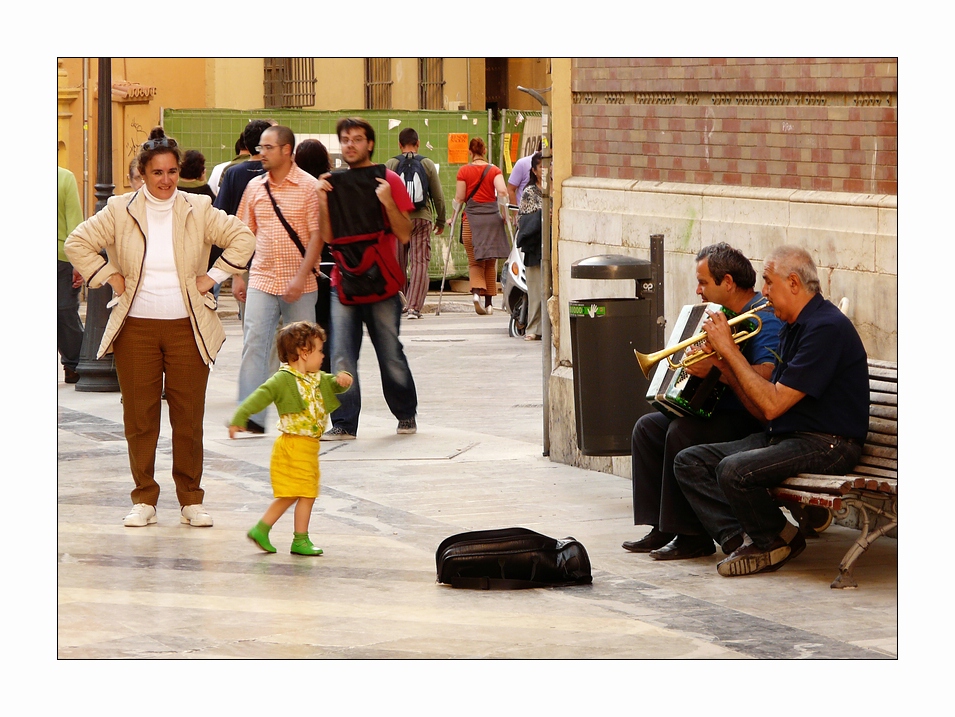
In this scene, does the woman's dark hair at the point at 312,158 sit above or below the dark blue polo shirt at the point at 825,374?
above

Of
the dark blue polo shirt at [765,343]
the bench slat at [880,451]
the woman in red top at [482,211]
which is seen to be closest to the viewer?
the bench slat at [880,451]

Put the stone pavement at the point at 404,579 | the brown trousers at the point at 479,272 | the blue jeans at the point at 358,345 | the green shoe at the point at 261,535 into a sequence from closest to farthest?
the stone pavement at the point at 404,579, the green shoe at the point at 261,535, the blue jeans at the point at 358,345, the brown trousers at the point at 479,272

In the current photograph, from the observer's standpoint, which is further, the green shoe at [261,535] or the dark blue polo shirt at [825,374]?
the green shoe at [261,535]

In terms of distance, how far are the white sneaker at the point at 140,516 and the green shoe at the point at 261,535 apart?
865mm

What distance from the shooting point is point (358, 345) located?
1052 cm

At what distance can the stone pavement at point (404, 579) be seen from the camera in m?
5.74

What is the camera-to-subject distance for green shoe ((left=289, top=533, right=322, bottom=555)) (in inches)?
281

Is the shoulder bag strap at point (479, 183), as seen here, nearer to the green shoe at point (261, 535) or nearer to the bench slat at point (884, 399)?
the green shoe at point (261, 535)

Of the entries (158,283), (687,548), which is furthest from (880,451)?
(158,283)

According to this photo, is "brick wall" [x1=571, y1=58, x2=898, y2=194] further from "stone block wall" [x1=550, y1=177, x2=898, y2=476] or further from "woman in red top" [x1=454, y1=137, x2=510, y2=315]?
"woman in red top" [x1=454, y1=137, x2=510, y2=315]

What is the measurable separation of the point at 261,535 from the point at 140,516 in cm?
95

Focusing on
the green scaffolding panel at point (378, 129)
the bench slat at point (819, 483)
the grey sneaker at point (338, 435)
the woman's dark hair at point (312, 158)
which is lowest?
the grey sneaker at point (338, 435)

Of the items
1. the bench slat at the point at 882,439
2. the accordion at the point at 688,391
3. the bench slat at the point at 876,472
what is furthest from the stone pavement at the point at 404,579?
the accordion at the point at 688,391

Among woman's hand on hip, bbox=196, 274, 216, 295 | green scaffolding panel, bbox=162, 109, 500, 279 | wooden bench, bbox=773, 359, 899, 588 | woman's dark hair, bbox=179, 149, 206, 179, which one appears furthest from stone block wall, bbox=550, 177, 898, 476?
green scaffolding panel, bbox=162, 109, 500, 279
